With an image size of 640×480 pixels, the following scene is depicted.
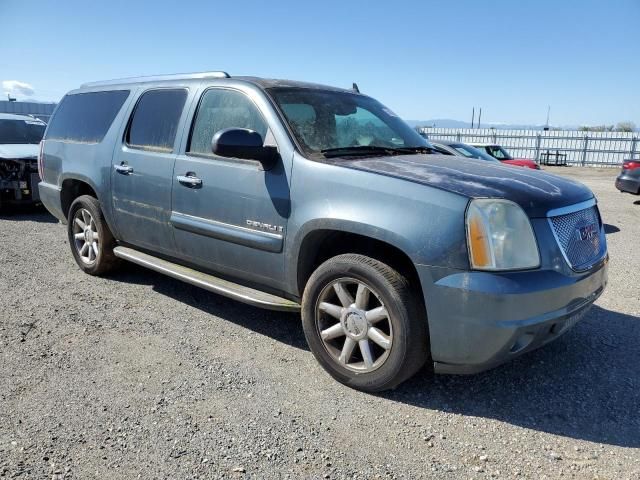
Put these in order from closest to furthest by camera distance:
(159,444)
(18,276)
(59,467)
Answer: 1. (59,467)
2. (159,444)
3. (18,276)

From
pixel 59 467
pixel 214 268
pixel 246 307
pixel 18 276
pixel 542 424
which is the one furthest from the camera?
pixel 18 276

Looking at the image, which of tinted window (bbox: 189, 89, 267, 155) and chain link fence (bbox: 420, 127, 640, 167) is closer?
tinted window (bbox: 189, 89, 267, 155)

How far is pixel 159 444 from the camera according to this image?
8.43ft

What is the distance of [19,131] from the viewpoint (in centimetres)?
998

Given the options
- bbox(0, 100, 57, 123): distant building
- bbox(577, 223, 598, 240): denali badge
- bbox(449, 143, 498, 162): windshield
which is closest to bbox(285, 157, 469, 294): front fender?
bbox(577, 223, 598, 240): denali badge

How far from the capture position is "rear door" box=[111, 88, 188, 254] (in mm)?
4188

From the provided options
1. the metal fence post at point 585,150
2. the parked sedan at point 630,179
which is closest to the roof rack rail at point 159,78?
the parked sedan at point 630,179

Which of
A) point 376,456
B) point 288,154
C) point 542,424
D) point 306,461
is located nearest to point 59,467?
point 306,461

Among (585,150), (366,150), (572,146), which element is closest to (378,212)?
(366,150)

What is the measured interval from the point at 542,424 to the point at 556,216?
114cm

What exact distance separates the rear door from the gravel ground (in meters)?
0.70

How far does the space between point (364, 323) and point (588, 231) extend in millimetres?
1463

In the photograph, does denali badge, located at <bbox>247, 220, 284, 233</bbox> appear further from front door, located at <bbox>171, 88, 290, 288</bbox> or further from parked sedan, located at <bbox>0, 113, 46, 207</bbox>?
parked sedan, located at <bbox>0, 113, 46, 207</bbox>

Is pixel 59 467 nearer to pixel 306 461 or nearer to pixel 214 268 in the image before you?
pixel 306 461
